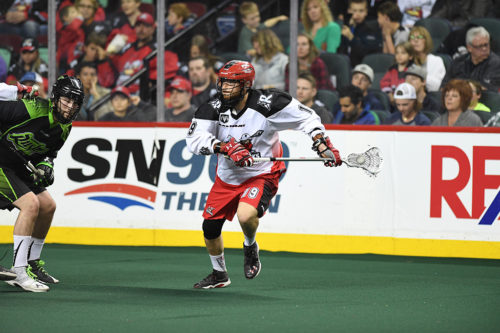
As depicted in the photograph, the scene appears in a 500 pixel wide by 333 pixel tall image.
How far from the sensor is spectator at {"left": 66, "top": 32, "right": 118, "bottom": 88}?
10953 millimetres

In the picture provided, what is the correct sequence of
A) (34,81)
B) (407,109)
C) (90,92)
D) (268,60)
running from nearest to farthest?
(407,109) < (268,60) < (90,92) < (34,81)

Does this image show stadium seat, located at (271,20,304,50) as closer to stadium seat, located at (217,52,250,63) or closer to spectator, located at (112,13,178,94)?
stadium seat, located at (217,52,250,63)

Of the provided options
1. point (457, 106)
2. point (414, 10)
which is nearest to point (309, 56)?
point (414, 10)

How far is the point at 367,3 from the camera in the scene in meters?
10.0

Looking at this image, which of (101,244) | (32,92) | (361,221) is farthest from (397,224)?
(32,92)

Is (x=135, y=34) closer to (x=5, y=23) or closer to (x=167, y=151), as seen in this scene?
(x=5, y=23)

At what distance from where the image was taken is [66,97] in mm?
6199

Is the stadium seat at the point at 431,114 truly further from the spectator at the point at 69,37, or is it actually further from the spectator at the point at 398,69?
the spectator at the point at 69,37

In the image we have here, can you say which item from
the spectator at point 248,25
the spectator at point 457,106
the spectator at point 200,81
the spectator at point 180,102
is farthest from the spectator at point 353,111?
the spectator at point 180,102

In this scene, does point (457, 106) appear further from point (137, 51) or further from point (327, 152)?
point (137, 51)

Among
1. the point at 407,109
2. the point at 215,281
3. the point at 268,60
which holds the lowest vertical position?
the point at 215,281

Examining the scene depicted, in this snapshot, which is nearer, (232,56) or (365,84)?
(365,84)

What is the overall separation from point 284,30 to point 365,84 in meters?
1.18

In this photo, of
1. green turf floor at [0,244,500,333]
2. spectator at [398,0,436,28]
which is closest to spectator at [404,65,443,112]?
spectator at [398,0,436,28]
